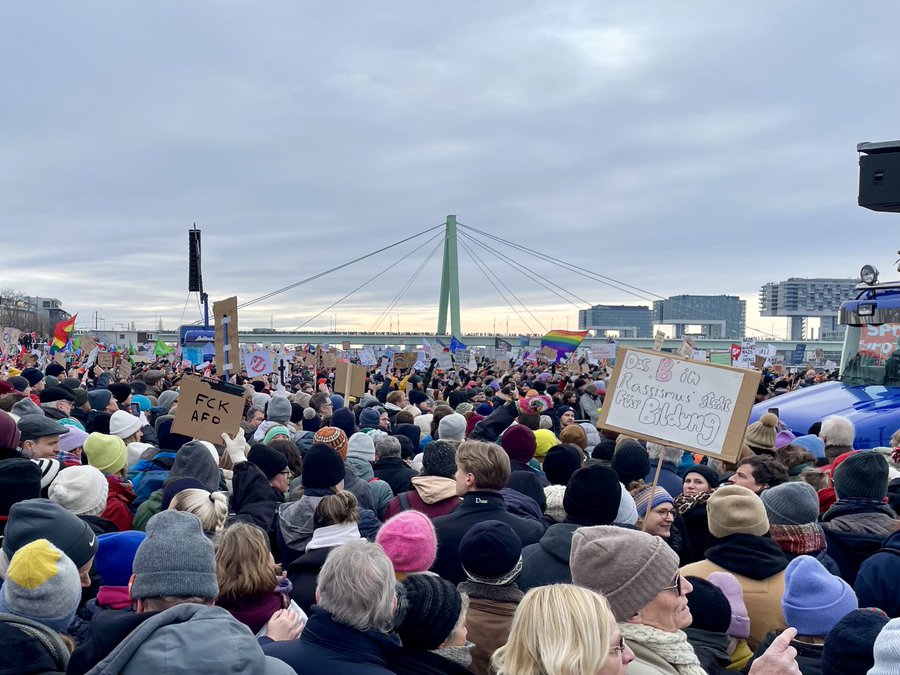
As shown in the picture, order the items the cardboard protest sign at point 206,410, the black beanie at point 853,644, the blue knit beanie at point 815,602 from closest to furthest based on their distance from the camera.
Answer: the black beanie at point 853,644, the blue knit beanie at point 815,602, the cardboard protest sign at point 206,410

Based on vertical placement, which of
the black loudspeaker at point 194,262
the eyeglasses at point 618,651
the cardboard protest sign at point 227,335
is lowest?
the eyeglasses at point 618,651

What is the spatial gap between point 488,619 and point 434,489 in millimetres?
1799

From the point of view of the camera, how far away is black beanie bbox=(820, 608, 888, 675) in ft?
8.51

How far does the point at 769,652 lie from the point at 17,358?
64.4ft

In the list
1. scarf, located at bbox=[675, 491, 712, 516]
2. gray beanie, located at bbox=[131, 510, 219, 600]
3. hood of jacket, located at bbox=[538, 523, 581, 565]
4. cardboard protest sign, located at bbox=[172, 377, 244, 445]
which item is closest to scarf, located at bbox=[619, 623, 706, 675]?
hood of jacket, located at bbox=[538, 523, 581, 565]

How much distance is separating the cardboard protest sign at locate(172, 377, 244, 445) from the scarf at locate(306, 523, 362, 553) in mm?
2675

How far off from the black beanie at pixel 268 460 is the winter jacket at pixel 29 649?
2.64m

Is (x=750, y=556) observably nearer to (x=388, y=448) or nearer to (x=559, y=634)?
(x=559, y=634)

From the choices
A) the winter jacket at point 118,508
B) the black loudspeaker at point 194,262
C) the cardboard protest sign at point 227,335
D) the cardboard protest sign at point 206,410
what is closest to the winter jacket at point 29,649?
the winter jacket at point 118,508

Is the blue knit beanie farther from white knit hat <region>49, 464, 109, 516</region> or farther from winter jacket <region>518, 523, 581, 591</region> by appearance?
white knit hat <region>49, 464, 109, 516</region>

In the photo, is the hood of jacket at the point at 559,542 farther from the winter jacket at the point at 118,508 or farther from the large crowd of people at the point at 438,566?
the winter jacket at the point at 118,508

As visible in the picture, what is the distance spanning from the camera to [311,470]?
490cm

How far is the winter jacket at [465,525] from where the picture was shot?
4.33 m

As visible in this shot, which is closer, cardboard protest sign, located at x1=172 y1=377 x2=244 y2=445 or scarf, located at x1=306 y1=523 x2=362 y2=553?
scarf, located at x1=306 y1=523 x2=362 y2=553
